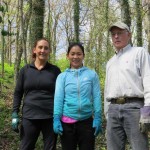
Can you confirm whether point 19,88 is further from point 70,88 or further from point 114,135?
point 114,135

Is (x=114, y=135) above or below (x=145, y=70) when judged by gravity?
below

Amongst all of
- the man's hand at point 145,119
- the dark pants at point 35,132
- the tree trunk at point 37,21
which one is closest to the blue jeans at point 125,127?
the man's hand at point 145,119

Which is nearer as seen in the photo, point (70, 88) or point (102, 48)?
point (70, 88)

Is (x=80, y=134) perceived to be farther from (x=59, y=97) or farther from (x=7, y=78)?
(x=7, y=78)

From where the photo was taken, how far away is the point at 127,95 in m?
3.88

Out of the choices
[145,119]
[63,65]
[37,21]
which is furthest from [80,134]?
[63,65]

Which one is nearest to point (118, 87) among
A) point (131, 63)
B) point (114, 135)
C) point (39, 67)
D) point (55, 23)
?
point (131, 63)

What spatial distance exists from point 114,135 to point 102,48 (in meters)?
→ 17.9

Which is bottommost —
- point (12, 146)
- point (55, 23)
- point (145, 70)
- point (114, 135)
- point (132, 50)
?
point (12, 146)

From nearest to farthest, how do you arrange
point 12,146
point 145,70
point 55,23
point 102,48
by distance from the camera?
point 145,70, point 12,146, point 102,48, point 55,23

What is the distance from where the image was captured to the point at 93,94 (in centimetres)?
436

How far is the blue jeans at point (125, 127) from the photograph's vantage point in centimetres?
382

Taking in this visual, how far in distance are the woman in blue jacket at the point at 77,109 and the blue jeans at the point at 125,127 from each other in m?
0.27

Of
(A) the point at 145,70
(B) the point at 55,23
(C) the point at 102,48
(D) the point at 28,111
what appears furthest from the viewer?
(B) the point at 55,23
